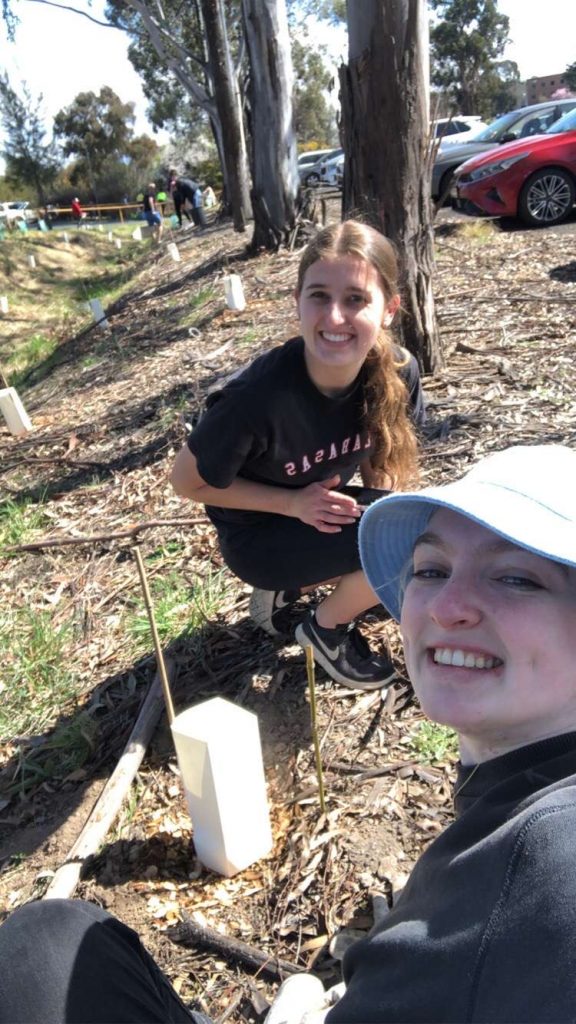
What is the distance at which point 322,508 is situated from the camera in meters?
2.76

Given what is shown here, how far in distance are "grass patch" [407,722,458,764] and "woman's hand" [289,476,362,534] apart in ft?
2.48

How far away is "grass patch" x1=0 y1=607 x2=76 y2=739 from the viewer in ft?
10.9

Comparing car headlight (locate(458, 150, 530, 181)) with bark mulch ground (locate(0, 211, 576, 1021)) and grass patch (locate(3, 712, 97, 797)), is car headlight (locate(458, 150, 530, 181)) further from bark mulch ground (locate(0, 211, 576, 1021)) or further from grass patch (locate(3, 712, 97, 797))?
grass patch (locate(3, 712, 97, 797))

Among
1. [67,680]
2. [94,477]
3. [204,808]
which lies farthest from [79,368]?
[204,808]

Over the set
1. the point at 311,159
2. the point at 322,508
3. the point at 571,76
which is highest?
the point at 571,76

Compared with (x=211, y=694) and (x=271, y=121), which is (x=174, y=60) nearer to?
(x=271, y=121)

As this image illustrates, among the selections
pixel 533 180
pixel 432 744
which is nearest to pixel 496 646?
pixel 432 744

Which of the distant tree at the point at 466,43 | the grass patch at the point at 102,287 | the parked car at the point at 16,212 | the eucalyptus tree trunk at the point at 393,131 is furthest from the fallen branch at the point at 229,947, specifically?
the distant tree at the point at 466,43

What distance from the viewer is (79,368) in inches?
366

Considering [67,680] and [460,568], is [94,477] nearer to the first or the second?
[67,680]

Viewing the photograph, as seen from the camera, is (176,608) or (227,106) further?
(227,106)

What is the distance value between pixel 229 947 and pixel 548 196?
10628mm

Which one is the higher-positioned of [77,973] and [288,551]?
[288,551]

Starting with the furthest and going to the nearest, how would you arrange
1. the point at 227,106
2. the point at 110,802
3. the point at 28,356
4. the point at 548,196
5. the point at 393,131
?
the point at 227,106 < the point at 28,356 < the point at 548,196 < the point at 393,131 < the point at 110,802
